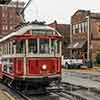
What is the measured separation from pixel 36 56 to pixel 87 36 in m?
45.0

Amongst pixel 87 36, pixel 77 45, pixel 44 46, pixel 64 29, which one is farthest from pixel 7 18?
pixel 44 46

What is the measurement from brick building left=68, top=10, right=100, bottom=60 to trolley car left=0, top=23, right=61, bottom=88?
42.0 metres

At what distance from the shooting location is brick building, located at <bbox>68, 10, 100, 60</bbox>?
206ft

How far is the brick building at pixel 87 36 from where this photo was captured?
206ft

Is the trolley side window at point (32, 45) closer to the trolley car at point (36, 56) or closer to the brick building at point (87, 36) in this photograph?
the trolley car at point (36, 56)

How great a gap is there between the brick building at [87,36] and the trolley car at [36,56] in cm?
4201

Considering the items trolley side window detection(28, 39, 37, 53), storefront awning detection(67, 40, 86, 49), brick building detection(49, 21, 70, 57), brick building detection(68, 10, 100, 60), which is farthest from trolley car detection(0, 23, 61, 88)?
brick building detection(49, 21, 70, 57)

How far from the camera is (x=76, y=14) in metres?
69.9

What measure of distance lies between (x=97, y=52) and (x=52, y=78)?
41.2 metres

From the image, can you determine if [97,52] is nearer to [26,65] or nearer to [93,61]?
[93,61]

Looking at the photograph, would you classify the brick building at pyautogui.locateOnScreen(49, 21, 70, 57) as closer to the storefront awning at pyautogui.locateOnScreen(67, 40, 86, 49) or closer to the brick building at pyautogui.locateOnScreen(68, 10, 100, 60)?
the storefront awning at pyautogui.locateOnScreen(67, 40, 86, 49)

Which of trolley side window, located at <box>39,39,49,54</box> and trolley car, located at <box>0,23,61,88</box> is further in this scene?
trolley side window, located at <box>39,39,49,54</box>

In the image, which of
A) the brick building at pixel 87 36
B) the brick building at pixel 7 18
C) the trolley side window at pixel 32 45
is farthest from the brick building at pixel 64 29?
the brick building at pixel 7 18

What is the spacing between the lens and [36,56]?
19.5 metres
